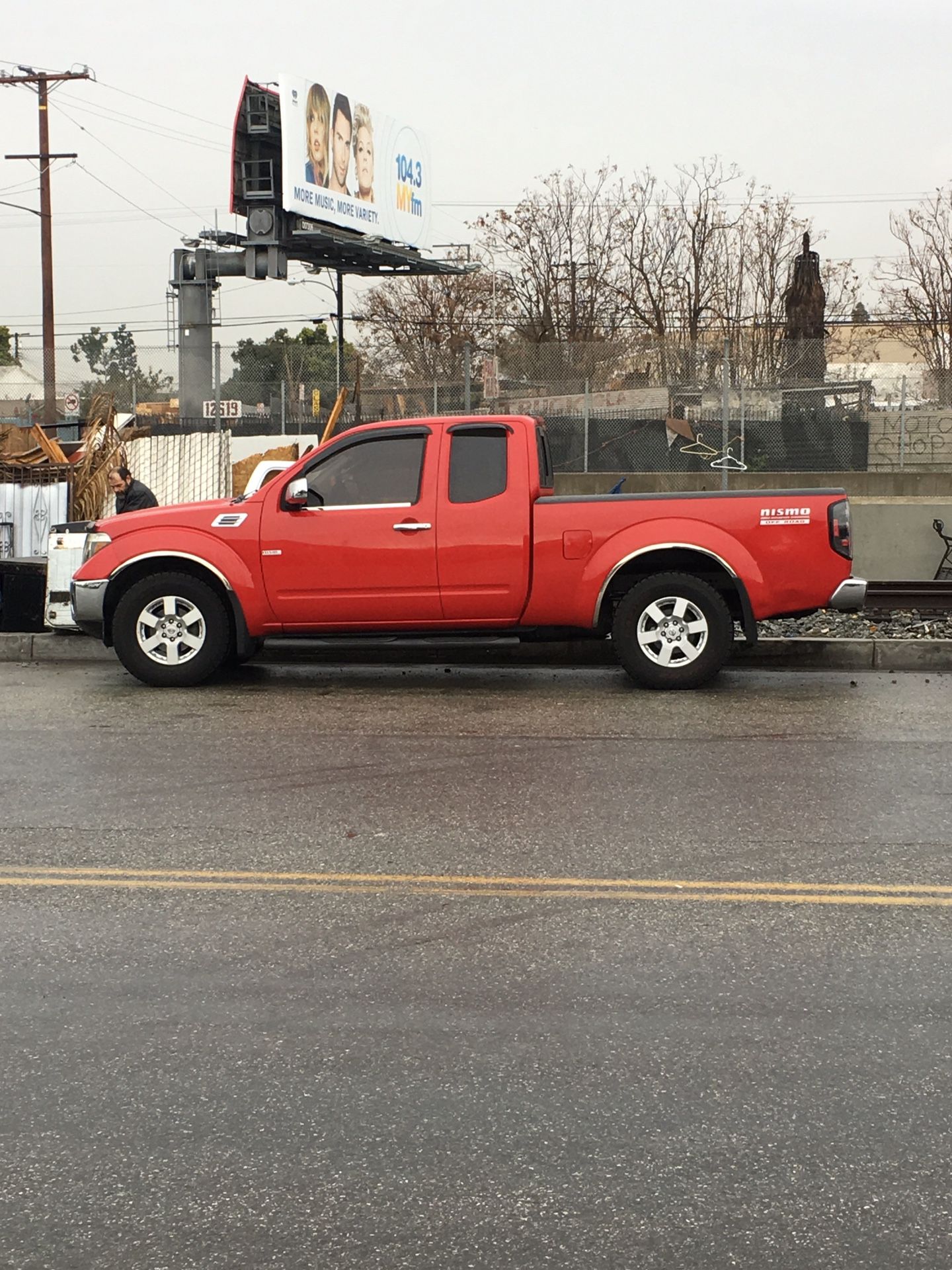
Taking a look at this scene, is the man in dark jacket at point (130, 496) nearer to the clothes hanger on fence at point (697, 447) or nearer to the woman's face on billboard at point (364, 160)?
the clothes hanger on fence at point (697, 447)

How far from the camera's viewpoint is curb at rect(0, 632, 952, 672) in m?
12.0

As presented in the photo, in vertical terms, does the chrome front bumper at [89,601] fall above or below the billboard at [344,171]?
below

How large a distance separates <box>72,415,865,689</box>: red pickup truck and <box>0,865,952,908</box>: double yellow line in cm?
498

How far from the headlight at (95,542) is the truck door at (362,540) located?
1.24 meters

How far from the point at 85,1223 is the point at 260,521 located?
7.99 m

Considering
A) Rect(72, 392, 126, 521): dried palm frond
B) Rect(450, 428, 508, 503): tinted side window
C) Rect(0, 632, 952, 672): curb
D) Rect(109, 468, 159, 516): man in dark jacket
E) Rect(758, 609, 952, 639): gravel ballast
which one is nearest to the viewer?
Rect(450, 428, 508, 503): tinted side window

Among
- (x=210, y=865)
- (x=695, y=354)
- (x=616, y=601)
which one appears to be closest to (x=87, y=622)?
(x=616, y=601)

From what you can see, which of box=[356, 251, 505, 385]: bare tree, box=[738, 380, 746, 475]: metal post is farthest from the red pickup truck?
box=[356, 251, 505, 385]: bare tree

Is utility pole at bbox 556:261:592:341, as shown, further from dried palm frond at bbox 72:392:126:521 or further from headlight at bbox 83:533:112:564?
headlight at bbox 83:533:112:564

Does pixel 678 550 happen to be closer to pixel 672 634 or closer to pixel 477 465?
pixel 672 634

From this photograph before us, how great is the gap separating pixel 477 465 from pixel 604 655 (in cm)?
224

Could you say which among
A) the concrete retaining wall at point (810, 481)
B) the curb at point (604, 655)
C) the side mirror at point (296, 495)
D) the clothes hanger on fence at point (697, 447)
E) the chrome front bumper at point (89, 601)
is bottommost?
the curb at point (604, 655)

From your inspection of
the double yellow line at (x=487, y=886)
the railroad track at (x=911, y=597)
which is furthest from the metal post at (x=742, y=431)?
the double yellow line at (x=487, y=886)

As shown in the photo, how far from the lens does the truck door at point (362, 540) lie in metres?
10.8
